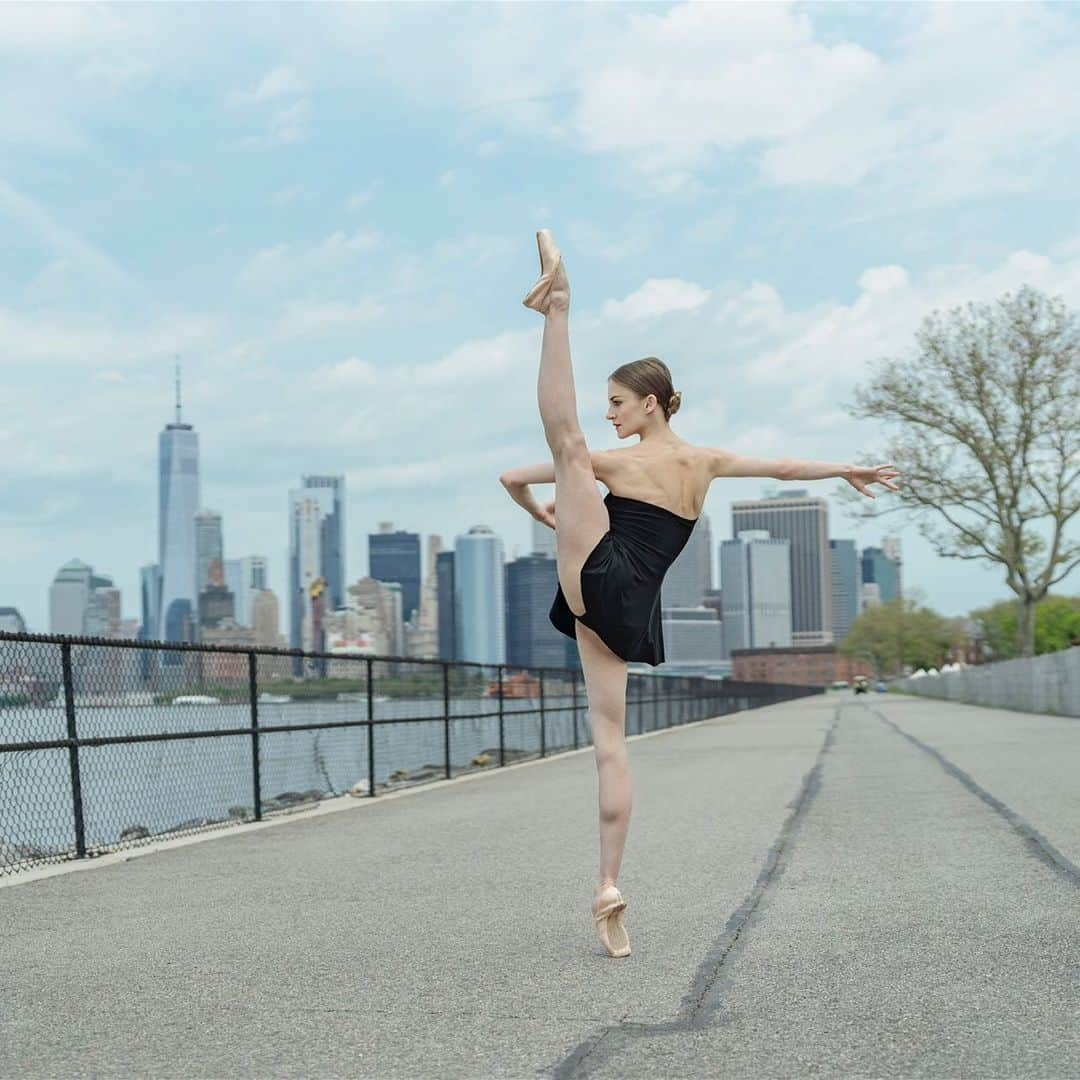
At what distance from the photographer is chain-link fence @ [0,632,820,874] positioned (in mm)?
8648

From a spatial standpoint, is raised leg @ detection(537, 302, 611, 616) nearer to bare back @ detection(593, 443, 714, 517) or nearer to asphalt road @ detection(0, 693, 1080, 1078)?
bare back @ detection(593, 443, 714, 517)

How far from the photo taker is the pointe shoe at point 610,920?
4.76m

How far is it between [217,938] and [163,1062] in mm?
1927

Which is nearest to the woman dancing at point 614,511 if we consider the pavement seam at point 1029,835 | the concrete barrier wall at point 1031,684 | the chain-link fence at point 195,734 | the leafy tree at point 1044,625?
the pavement seam at point 1029,835

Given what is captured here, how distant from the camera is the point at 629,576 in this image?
4.81 metres

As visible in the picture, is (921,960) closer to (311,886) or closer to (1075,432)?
(311,886)

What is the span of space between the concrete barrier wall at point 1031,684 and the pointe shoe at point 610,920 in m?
28.0

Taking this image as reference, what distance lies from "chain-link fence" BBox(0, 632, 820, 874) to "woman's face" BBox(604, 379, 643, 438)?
4.23m

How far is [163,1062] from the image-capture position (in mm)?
3598

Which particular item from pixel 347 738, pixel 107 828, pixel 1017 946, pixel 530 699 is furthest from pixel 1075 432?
pixel 1017 946

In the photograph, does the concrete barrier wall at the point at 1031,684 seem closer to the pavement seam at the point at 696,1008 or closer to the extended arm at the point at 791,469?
the pavement seam at the point at 696,1008

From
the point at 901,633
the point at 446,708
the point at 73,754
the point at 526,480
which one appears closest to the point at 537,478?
the point at 526,480

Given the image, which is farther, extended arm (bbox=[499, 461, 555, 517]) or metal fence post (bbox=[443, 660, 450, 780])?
metal fence post (bbox=[443, 660, 450, 780])

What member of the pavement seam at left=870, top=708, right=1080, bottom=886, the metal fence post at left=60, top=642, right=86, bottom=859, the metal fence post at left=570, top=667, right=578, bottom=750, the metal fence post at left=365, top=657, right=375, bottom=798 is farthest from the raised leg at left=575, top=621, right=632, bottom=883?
the metal fence post at left=570, top=667, right=578, bottom=750
